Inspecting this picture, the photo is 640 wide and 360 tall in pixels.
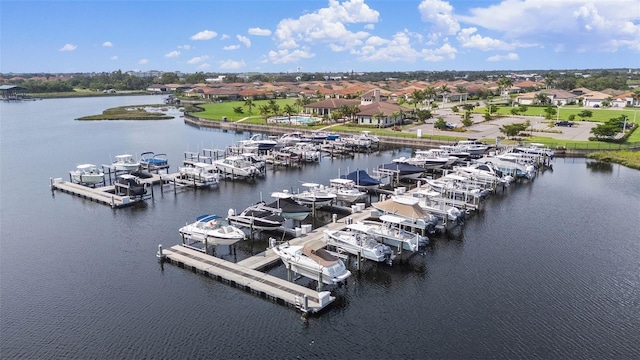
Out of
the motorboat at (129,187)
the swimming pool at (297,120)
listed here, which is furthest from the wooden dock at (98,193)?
the swimming pool at (297,120)

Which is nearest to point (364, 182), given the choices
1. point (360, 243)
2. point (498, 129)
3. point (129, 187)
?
point (360, 243)

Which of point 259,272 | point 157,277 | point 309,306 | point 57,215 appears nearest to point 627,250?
point 309,306

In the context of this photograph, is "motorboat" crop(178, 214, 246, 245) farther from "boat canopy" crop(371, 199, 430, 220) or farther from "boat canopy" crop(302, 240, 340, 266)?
"boat canopy" crop(371, 199, 430, 220)

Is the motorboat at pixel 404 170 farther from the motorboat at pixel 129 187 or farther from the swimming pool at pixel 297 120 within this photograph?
the swimming pool at pixel 297 120

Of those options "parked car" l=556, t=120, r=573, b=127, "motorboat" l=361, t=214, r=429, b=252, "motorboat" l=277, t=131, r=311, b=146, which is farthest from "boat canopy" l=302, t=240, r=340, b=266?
"parked car" l=556, t=120, r=573, b=127

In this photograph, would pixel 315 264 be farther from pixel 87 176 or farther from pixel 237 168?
pixel 87 176
